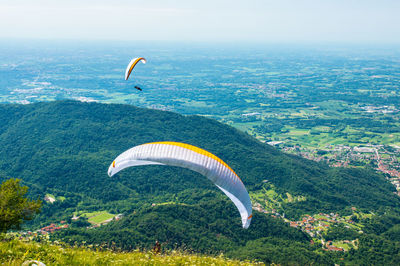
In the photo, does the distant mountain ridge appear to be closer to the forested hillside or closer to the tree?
the forested hillside

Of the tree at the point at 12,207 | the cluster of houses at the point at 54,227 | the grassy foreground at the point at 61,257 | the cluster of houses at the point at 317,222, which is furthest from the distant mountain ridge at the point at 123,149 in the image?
the grassy foreground at the point at 61,257

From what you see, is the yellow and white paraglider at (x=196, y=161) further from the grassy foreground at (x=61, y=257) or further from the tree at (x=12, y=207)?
the tree at (x=12, y=207)

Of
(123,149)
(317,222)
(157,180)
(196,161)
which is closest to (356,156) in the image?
(317,222)

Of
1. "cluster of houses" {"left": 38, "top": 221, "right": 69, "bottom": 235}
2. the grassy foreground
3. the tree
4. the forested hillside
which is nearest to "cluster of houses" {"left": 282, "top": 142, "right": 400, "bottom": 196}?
the forested hillside

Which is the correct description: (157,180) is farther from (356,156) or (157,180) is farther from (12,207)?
(356,156)

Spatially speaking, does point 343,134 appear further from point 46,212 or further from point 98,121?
point 46,212

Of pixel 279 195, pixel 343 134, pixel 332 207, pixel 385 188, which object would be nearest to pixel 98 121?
pixel 279 195
